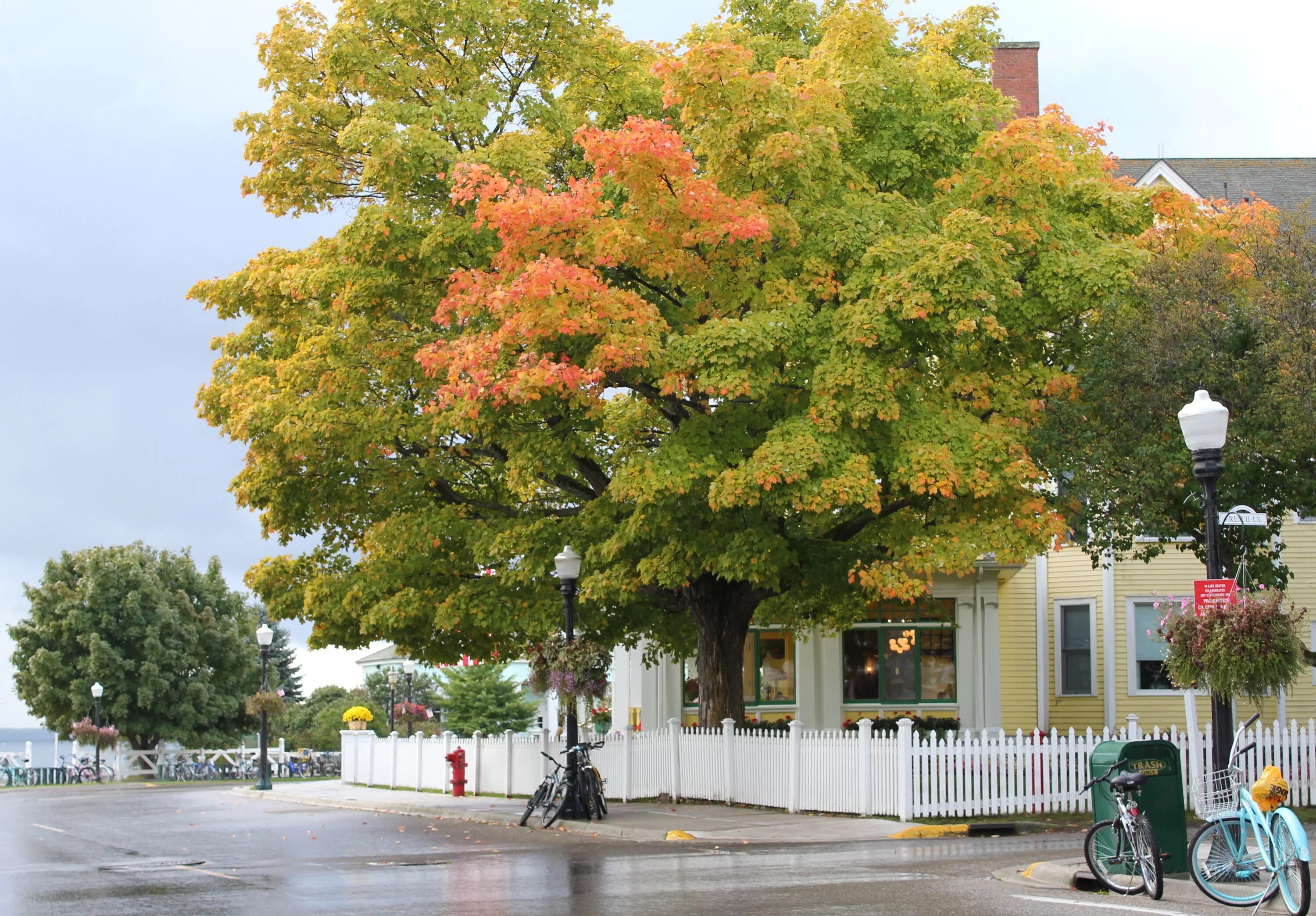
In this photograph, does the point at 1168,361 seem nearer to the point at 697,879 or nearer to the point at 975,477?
the point at 975,477

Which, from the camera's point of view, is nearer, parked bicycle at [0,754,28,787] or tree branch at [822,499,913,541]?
tree branch at [822,499,913,541]

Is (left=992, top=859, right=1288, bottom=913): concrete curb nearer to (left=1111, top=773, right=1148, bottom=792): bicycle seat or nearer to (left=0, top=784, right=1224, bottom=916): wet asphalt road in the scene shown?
(left=0, top=784, right=1224, bottom=916): wet asphalt road

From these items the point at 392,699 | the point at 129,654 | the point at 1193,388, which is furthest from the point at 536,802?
the point at 129,654

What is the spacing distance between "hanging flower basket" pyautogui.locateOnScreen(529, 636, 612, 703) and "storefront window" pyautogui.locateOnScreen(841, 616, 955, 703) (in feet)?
31.4

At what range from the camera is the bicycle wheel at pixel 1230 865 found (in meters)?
10.8

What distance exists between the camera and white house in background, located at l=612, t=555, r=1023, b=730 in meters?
29.2

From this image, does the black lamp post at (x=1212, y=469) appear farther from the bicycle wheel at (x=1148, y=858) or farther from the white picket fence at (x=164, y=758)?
the white picket fence at (x=164, y=758)

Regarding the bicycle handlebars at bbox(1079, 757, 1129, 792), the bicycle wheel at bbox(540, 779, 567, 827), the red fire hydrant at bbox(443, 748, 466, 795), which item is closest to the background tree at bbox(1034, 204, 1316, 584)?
the bicycle handlebars at bbox(1079, 757, 1129, 792)

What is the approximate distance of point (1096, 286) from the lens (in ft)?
66.8

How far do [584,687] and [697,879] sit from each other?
8449 mm

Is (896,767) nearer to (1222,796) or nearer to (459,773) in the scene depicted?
(1222,796)

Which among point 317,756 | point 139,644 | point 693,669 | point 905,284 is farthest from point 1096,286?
point 139,644

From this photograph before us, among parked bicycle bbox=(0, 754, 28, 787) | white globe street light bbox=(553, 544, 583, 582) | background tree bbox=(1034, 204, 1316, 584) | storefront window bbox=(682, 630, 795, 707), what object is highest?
background tree bbox=(1034, 204, 1316, 584)

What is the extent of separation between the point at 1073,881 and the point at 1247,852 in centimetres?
190
